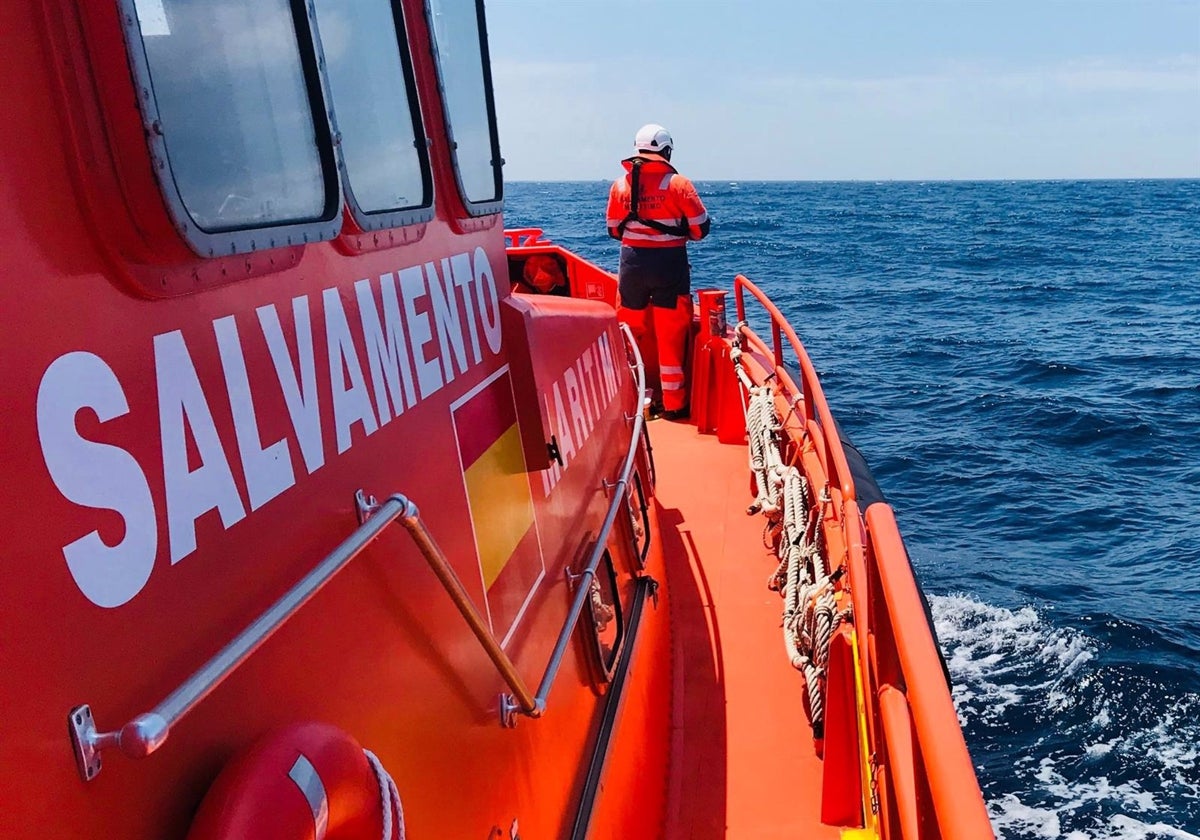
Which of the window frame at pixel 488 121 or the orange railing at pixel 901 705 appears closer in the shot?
the orange railing at pixel 901 705

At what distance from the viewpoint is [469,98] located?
242 cm

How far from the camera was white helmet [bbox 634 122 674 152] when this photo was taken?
5930 mm

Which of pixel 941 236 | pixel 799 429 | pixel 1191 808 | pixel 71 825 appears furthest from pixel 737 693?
pixel 941 236

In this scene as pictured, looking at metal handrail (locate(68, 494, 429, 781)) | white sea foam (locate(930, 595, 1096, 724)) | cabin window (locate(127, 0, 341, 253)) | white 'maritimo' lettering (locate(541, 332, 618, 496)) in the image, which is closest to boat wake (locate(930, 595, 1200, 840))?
white sea foam (locate(930, 595, 1096, 724))

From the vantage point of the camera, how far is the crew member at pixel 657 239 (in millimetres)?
5973

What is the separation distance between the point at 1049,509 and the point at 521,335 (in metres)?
9.46

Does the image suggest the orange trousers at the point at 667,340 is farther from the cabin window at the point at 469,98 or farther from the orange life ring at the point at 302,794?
the orange life ring at the point at 302,794

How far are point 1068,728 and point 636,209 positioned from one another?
445 centimetres

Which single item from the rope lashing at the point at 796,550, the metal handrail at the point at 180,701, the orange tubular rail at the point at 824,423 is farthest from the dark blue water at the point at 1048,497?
the metal handrail at the point at 180,701

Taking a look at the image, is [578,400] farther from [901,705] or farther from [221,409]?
[221,409]

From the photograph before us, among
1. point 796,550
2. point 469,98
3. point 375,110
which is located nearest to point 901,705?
point 375,110

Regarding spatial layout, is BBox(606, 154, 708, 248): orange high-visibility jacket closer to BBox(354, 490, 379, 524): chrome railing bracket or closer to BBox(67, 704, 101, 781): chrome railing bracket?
BBox(354, 490, 379, 524): chrome railing bracket

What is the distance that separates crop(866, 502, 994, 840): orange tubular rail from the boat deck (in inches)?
55.3

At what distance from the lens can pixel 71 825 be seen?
952mm
